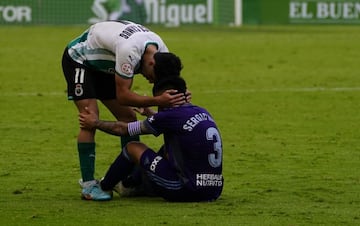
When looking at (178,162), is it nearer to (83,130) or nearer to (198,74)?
(83,130)

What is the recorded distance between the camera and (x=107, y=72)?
11.6 m

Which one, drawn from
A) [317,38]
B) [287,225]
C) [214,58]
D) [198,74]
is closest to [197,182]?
[287,225]

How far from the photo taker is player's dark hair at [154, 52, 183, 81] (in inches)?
429

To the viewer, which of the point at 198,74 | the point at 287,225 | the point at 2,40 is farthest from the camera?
the point at 2,40

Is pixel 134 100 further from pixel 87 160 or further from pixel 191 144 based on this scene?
pixel 87 160

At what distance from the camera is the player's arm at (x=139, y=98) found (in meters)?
A: 11.0

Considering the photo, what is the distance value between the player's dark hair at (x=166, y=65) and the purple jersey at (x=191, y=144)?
319mm

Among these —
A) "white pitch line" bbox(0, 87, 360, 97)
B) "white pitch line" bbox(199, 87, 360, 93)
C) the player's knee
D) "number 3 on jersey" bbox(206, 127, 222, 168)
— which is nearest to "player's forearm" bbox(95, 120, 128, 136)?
the player's knee

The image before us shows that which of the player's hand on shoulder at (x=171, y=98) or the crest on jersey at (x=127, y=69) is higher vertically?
the crest on jersey at (x=127, y=69)

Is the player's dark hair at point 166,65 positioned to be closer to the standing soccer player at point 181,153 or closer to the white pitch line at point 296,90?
the standing soccer player at point 181,153

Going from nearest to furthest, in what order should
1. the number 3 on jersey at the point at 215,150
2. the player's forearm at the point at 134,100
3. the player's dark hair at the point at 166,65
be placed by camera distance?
the player's dark hair at the point at 166,65 → the number 3 on jersey at the point at 215,150 → the player's forearm at the point at 134,100

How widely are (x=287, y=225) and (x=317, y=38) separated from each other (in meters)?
27.3

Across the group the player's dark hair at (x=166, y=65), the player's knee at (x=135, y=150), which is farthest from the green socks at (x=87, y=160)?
the player's dark hair at (x=166, y=65)

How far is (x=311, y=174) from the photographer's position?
13148 mm
